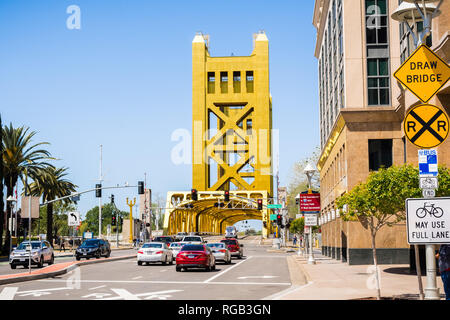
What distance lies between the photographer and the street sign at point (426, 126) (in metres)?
11.2

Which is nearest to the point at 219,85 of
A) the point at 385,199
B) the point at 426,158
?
the point at 385,199

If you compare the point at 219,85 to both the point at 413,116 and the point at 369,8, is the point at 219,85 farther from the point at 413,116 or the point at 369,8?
the point at 413,116

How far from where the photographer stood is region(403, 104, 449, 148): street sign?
1118 centimetres

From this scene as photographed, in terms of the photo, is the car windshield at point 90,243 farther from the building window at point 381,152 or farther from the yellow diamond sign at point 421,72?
the yellow diamond sign at point 421,72

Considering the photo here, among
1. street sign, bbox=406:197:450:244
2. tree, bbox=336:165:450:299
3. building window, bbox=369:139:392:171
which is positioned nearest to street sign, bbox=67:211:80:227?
tree, bbox=336:165:450:299

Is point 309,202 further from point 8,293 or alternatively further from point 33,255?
point 8,293

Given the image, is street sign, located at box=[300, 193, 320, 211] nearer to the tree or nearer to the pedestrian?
the tree

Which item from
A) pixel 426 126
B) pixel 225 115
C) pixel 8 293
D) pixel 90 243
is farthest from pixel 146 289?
pixel 225 115

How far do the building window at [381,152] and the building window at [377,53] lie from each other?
318 centimetres

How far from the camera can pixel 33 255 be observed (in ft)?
111

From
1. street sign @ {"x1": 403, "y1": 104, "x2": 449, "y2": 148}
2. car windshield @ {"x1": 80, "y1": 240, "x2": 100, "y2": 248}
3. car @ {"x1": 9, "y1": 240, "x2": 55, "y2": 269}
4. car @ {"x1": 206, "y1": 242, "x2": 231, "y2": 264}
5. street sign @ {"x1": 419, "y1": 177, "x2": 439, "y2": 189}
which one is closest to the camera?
street sign @ {"x1": 403, "y1": 104, "x2": 449, "y2": 148}

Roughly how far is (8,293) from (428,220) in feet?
42.1

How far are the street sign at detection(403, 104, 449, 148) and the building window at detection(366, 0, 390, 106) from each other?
26.8 m
